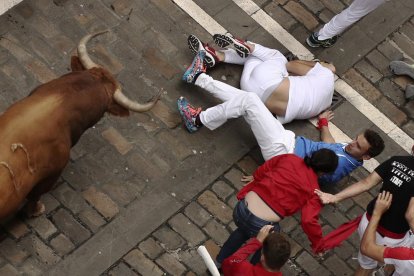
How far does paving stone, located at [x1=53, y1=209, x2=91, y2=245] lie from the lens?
8.05 m

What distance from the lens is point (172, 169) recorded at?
28.4 feet

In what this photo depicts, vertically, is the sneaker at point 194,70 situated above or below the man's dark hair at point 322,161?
below

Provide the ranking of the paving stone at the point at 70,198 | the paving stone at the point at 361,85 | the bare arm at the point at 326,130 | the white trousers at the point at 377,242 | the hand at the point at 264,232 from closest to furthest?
the hand at the point at 264,232
the white trousers at the point at 377,242
the paving stone at the point at 70,198
the bare arm at the point at 326,130
the paving stone at the point at 361,85

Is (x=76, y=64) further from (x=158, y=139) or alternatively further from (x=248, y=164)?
(x=248, y=164)

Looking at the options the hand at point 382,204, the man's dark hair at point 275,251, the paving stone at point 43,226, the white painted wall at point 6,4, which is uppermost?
the hand at point 382,204

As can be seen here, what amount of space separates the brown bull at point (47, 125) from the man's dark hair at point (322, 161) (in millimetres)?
1597

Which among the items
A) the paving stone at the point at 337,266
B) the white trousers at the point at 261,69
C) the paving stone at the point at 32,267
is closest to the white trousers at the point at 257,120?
the white trousers at the point at 261,69

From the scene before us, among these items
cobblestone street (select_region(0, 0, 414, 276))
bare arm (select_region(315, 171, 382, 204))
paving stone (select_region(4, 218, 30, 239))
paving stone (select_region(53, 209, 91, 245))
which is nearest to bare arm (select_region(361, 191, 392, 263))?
bare arm (select_region(315, 171, 382, 204))

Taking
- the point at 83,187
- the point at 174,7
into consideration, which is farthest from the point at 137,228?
the point at 174,7

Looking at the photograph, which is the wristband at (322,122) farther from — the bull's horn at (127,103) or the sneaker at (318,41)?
the bull's horn at (127,103)

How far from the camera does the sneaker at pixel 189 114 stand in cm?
885

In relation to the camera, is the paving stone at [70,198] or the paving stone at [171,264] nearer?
the paving stone at [171,264]

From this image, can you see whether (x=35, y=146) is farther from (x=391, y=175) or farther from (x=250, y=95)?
(x=391, y=175)

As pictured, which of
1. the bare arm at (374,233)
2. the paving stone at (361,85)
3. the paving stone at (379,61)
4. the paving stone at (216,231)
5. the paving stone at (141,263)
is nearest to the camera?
the bare arm at (374,233)
